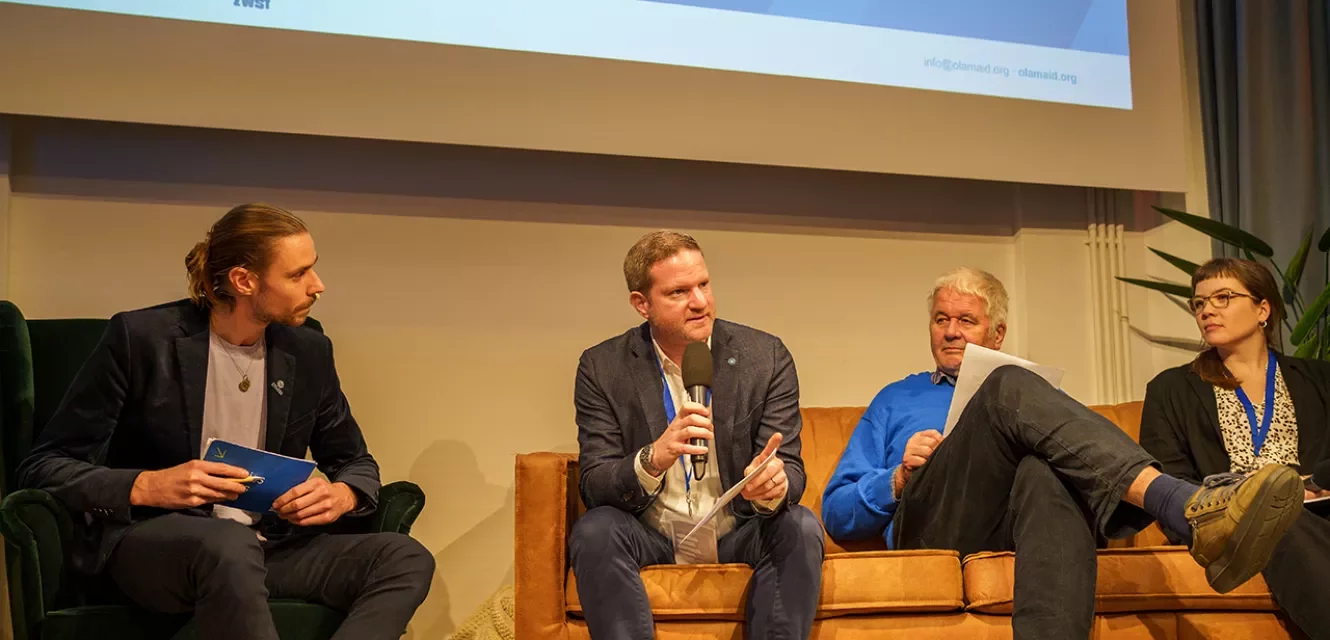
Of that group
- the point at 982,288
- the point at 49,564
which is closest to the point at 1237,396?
the point at 982,288

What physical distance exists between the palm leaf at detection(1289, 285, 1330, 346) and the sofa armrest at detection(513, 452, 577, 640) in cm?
249

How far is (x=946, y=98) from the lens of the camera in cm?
356

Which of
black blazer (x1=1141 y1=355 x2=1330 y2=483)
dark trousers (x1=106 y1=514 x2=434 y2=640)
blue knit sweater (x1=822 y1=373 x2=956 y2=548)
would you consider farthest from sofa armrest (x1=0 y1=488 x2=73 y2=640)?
black blazer (x1=1141 y1=355 x2=1330 y2=483)

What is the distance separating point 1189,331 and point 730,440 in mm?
2340

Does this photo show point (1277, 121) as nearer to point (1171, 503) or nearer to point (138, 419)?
point (1171, 503)

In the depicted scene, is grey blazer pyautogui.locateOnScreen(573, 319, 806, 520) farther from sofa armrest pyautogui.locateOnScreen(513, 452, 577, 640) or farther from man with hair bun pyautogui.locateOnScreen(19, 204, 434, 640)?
man with hair bun pyautogui.locateOnScreen(19, 204, 434, 640)

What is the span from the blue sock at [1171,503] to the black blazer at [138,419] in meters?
1.58

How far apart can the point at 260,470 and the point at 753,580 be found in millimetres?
997

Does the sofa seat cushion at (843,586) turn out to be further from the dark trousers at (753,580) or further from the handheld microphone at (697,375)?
the handheld microphone at (697,375)

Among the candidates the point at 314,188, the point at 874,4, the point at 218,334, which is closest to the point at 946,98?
the point at 874,4

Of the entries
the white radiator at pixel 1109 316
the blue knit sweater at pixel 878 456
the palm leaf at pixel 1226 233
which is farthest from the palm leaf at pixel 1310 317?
the blue knit sweater at pixel 878 456

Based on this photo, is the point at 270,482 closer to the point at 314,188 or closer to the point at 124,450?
the point at 124,450

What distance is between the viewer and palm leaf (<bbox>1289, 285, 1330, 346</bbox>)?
3443 mm

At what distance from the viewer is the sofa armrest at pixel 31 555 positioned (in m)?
2.06
